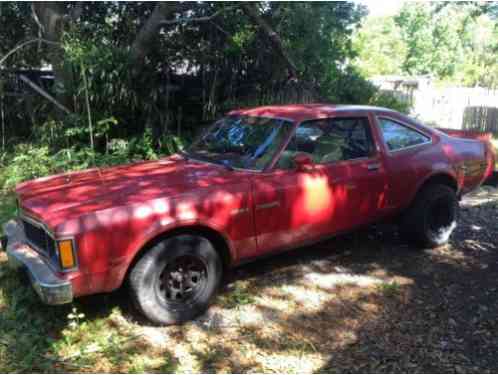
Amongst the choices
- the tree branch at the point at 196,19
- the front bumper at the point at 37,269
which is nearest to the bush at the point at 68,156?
the tree branch at the point at 196,19

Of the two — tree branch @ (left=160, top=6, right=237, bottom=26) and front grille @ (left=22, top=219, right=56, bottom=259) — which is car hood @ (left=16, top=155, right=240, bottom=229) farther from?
tree branch @ (left=160, top=6, right=237, bottom=26)

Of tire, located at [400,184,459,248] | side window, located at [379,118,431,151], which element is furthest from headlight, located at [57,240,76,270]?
tire, located at [400,184,459,248]

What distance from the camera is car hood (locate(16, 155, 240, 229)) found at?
3.44 m

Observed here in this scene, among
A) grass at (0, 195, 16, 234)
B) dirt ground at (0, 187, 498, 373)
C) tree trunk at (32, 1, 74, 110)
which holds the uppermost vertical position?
tree trunk at (32, 1, 74, 110)

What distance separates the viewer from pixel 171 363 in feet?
10.7

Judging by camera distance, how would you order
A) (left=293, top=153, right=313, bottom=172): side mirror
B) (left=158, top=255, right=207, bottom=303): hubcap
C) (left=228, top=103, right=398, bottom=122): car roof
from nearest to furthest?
(left=158, top=255, right=207, bottom=303): hubcap
(left=293, top=153, right=313, bottom=172): side mirror
(left=228, top=103, right=398, bottom=122): car roof

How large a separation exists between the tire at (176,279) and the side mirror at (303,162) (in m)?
1.05

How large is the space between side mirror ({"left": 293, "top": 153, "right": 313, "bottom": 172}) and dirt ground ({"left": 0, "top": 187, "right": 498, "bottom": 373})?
44.3 inches

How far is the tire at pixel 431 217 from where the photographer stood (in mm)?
5051

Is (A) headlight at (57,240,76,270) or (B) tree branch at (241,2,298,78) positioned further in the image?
(B) tree branch at (241,2,298,78)

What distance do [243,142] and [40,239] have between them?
195cm

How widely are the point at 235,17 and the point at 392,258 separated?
5.74 meters

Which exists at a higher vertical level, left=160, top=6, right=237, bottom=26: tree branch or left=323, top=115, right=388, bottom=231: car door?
left=160, top=6, right=237, bottom=26: tree branch

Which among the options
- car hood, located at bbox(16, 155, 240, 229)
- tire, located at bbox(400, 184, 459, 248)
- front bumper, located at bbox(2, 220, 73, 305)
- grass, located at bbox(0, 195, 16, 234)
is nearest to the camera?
front bumper, located at bbox(2, 220, 73, 305)
